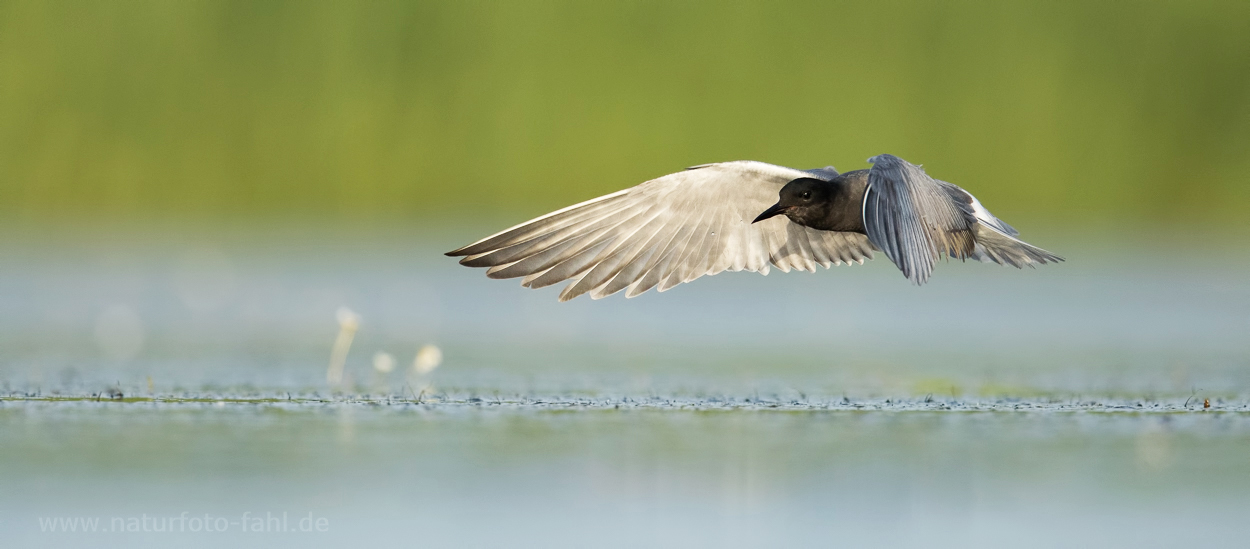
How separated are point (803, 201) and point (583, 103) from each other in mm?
17406

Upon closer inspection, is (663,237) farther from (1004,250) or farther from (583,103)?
(583,103)

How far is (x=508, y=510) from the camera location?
4969 mm

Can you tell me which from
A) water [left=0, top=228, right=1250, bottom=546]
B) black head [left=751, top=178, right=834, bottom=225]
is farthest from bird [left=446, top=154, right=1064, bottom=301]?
water [left=0, top=228, right=1250, bottom=546]

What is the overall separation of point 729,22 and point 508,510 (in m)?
21.7

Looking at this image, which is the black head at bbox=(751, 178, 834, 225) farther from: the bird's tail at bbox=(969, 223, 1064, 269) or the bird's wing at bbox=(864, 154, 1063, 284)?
the bird's tail at bbox=(969, 223, 1064, 269)

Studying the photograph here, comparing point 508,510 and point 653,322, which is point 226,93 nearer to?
point 653,322

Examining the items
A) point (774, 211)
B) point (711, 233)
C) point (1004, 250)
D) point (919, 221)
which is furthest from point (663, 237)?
point (1004, 250)

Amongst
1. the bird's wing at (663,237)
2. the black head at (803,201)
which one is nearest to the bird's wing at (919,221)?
the black head at (803,201)

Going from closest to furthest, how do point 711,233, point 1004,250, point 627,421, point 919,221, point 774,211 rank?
point 919,221, point 627,421, point 774,211, point 1004,250, point 711,233

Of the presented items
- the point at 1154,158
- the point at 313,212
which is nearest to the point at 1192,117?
the point at 1154,158

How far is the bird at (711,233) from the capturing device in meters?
6.92

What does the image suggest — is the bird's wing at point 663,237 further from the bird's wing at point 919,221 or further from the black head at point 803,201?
the bird's wing at point 919,221

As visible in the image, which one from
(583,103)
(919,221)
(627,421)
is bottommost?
(627,421)

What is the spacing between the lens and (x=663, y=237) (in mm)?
7344
